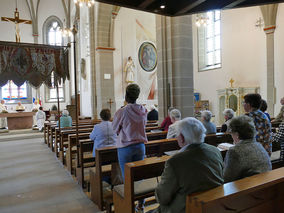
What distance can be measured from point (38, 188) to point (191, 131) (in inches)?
136

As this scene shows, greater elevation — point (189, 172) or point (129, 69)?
point (129, 69)

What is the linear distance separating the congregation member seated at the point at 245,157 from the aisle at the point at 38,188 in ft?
6.89

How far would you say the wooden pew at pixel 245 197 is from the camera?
1312 millimetres

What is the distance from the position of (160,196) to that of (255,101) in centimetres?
176

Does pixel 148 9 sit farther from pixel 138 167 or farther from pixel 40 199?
pixel 40 199

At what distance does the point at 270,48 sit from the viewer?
32.1 feet

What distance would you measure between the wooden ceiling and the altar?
11.1 metres

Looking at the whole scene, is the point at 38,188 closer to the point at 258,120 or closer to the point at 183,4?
the point at 258,120

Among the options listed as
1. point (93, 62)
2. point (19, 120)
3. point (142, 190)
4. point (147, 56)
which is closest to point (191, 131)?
point (142, 190)

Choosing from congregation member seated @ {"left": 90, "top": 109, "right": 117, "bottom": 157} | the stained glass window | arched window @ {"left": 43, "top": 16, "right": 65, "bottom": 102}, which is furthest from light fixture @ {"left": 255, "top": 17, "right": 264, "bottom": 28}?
the stained glass window

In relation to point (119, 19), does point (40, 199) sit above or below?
below

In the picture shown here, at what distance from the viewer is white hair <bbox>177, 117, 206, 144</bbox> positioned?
1.59 meters

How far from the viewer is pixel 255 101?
105 inches

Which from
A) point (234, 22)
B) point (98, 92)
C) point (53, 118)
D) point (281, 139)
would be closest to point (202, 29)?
point (234, 22)
